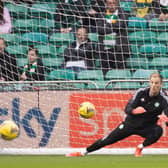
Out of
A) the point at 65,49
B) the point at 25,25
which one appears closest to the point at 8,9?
the point at 25,25

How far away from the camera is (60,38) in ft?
51.6

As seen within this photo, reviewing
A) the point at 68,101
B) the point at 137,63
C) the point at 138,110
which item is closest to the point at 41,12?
the point at 137,63

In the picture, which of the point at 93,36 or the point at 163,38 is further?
the point at 163,38

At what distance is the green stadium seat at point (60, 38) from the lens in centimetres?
1560

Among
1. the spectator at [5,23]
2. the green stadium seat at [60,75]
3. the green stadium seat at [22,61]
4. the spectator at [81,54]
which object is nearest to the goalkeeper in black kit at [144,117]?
the green stadium seat at [60,75]

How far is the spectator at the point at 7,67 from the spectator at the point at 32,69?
177 mm

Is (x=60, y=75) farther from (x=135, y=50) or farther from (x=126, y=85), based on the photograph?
(x=135, y=50)

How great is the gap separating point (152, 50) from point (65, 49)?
194 centimetres

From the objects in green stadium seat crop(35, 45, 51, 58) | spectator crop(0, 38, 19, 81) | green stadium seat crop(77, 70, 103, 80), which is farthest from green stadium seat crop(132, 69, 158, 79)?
spectator crop(0, 38, 19, 81)

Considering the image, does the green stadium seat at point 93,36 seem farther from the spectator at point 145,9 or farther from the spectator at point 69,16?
the spectator at point 145,9

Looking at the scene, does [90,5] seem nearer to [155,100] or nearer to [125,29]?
[125,29]

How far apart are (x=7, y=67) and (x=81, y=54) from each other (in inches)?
65.2

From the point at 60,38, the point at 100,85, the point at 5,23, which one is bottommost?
the point at 100,85

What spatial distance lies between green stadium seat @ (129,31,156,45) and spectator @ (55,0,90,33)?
1.22 metres
